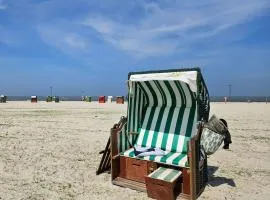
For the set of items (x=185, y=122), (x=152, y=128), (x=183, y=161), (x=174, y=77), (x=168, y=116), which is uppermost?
(x=174, y=77)

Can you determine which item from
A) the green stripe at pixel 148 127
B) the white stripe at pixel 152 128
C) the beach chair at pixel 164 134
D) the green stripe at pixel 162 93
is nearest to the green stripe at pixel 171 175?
the beach chair at pixel 164 134

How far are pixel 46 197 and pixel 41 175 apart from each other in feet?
4.93

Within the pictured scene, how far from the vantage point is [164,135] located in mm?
7699

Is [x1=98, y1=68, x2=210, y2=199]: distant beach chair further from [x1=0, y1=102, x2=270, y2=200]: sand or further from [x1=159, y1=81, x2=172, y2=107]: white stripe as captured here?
[x1=0, y1=102, x2=270, y2=200]: sand

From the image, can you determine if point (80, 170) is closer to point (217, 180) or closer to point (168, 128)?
point (168, 128)

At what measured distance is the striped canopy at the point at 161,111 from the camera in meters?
7.32

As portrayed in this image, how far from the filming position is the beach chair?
6148mm

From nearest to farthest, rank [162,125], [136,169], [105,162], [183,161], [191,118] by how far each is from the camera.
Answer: [183,161] < [136,169] < [191,118] < [162,125] < [105,162]

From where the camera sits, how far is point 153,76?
272 inches

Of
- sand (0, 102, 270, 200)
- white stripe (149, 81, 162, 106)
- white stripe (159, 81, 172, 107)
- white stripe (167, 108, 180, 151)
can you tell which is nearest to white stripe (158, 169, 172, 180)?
sand (0, 102, 270, 200)

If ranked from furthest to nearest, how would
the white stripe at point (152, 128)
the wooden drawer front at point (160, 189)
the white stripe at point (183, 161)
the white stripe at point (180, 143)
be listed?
the white stripe at point (152, 128) → the white stripe at point (180, 143) → the white stripe at point (183, 161) → the wooden drawer front at point (160, 189)

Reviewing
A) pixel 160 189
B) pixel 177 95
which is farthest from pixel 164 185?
pixel 177 95

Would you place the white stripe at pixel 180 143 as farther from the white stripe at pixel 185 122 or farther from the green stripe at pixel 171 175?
the green stripe at pixel 171 175

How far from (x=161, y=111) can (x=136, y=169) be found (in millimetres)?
1634
